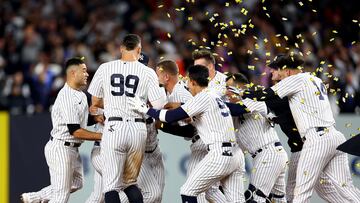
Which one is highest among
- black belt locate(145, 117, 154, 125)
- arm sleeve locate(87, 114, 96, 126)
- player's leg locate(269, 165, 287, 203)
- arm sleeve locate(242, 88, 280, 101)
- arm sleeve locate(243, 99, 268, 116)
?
arm sleeve locate(242, 88, 280, 101)

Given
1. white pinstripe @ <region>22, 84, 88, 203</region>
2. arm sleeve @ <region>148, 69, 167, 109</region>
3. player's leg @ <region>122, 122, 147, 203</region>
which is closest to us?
player's leg @ <region>122, 122, 147, 203</region>

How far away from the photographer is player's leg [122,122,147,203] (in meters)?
12.0

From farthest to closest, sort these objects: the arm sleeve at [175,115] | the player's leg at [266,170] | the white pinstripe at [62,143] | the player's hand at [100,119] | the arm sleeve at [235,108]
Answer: the player's hand at [100,119] → the player's leg at [266,170] → the white pinstripe at [62,143] → the arm sleeve at [235,108] → the arm sleeve at [175,115]

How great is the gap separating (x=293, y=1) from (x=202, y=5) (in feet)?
6.14

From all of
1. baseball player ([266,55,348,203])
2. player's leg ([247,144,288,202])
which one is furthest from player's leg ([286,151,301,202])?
player's leg ([247,144,288,202])

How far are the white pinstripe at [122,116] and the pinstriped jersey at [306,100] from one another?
4.96ft

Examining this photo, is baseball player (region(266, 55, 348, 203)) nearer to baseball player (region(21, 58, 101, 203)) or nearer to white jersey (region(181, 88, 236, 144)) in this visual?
white jersey (region(181, 88, 236, 144))

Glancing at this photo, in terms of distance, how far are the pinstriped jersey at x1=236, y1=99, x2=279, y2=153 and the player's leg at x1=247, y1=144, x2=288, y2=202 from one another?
105 millimetres

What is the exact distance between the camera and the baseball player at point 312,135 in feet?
39.3

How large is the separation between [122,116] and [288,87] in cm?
203

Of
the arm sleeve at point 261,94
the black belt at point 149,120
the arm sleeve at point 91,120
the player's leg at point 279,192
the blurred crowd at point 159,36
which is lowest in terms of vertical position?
the player's leg at point 279,192

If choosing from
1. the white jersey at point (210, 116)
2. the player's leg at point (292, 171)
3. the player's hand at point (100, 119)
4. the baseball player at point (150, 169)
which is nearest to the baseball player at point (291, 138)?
the player's leg at point (292, 171)

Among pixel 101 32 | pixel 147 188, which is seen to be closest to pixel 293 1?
pixel 101 32

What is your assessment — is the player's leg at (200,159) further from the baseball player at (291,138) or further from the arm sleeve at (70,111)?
the arm sleeve at (70,111)
